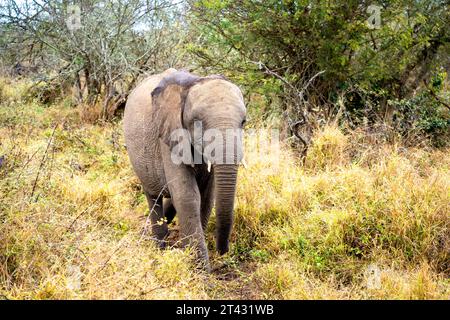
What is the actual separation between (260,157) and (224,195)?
265cm

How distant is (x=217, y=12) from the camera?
9.35m

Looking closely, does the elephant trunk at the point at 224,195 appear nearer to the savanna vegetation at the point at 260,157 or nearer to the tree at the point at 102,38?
the savanna vegetation at the point at 260,157

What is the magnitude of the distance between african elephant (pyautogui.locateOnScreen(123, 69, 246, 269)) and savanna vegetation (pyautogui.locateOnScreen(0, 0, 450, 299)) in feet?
1.15

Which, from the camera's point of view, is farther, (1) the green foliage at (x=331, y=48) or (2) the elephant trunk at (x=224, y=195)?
(1) the green foliage at (x=331, y=48)

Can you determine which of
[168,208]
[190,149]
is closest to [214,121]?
[190,149]

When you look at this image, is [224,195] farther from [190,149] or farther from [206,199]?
[206,199]

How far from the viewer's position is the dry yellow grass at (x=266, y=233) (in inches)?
153

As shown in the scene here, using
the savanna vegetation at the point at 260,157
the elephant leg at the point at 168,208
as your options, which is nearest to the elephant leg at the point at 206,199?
the savanna vegetation at the point at 260,157

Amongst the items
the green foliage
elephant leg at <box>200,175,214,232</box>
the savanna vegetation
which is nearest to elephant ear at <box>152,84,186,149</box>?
elephant leg at <box>200,175,214,232</box>

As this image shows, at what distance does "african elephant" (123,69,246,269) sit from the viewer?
4.51 meters

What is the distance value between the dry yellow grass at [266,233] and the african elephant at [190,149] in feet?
1.14

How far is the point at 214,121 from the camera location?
14.7 feet

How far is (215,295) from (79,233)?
1264mm
